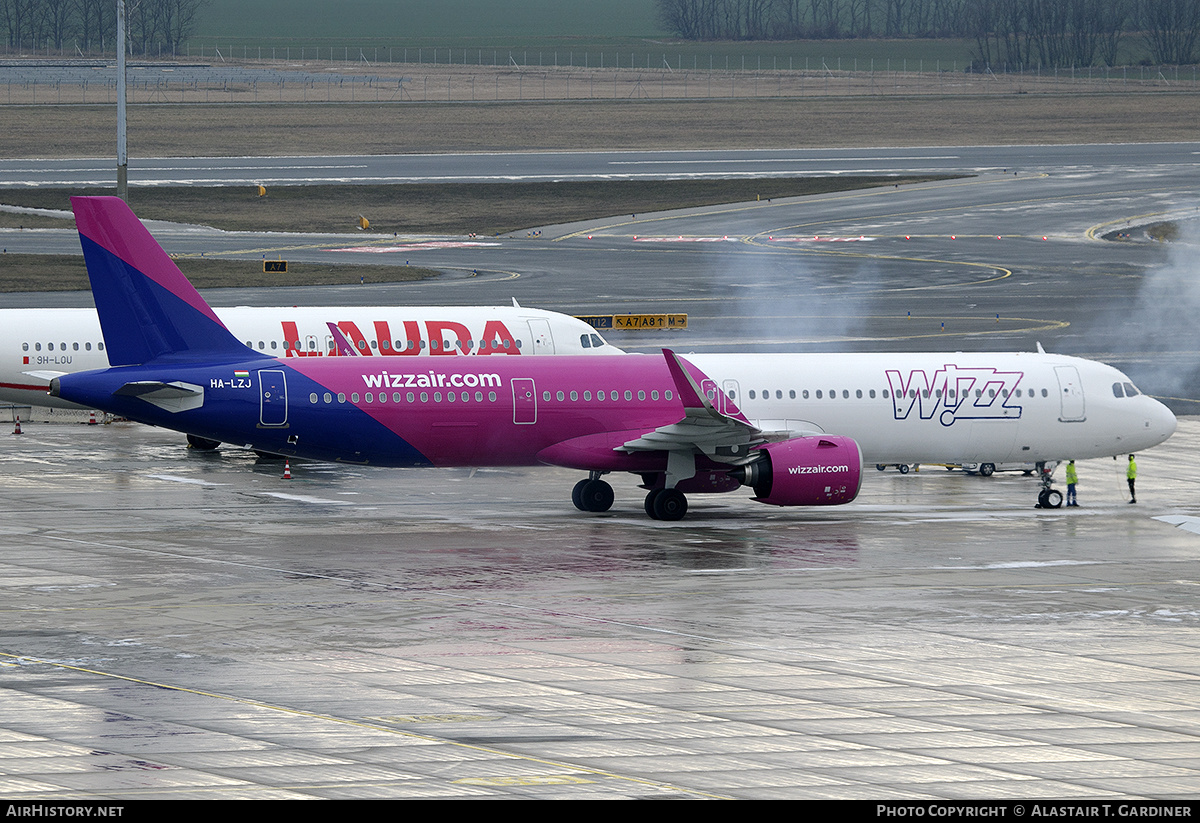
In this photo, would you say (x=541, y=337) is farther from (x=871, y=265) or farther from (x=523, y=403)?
(x=871, y=265)

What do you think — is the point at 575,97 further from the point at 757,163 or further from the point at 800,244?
the point at 800,244

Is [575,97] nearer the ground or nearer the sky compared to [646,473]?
nearer the sky

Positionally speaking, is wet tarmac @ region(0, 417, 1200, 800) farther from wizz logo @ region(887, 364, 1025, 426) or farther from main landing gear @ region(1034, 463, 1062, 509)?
wizz logo @ region(887, 364, 1025, 426)

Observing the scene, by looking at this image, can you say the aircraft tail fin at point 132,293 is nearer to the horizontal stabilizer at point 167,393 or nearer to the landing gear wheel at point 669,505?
the horizontal stabilizer at point 167,393

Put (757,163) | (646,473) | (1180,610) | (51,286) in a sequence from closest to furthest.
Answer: (1180,610), (646,473), (51,286), (757,163)

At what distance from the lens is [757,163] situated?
13862 cm

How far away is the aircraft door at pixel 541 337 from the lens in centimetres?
5159

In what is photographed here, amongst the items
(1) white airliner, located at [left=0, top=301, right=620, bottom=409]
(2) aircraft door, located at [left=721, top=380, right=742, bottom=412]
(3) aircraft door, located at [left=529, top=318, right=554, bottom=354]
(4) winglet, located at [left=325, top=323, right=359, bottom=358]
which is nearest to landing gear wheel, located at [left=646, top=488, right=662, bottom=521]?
(2) aircraft door, located at [left=721, top=380, right=742, bottom=412]

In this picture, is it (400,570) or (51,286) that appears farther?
(51,286)

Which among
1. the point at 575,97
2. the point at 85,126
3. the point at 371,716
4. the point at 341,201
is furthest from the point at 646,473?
the point at 575,97

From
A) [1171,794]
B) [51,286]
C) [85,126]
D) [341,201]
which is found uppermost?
[85,126]

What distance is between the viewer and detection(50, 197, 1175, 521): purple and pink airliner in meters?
38.5

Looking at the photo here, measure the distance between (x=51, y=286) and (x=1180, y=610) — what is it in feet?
215

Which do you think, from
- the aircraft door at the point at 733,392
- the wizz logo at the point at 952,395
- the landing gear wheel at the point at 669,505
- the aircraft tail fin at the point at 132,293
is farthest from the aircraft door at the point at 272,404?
the wizz logo at the point at 952,395
